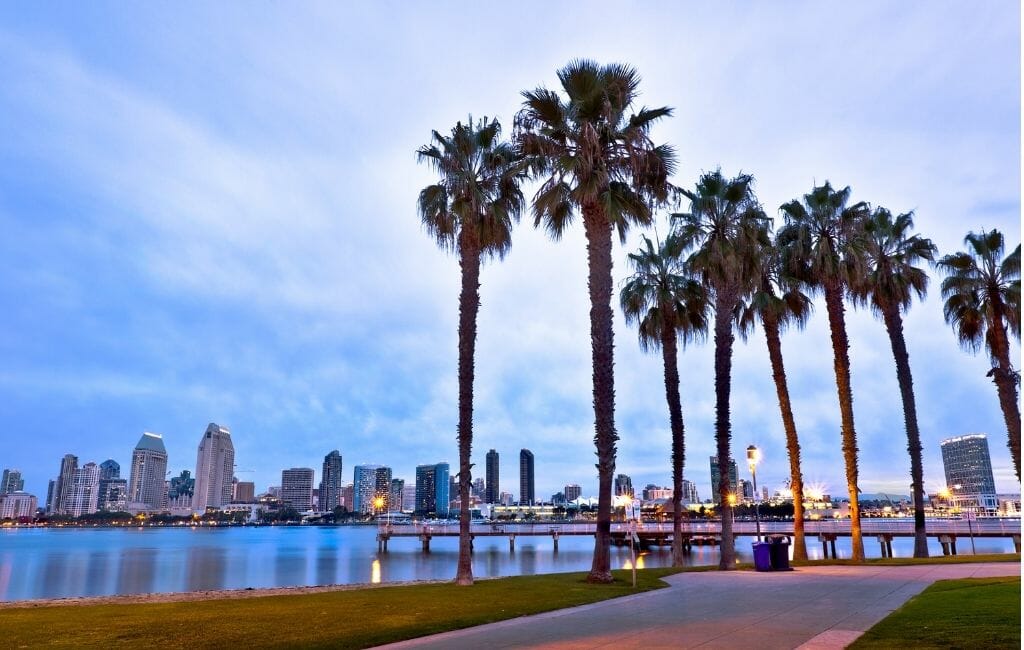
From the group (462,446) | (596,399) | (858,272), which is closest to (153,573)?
(462,446)

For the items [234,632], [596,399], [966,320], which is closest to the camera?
[234,632]

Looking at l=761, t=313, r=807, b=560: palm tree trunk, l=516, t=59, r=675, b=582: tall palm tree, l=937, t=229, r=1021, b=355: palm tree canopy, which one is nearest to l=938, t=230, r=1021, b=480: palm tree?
l=937, t=229, r=1021, b=355: palm tree canopy

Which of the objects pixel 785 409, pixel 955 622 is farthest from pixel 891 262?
pixel 955 622

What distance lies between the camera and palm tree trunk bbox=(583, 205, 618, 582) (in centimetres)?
2002

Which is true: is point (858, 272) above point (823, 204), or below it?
below

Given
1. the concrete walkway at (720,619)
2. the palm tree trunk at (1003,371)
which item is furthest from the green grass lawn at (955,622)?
the palm tree trunk at (1003,371)

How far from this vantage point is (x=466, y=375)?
2172cm

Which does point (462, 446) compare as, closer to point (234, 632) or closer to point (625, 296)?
point (234, 632)

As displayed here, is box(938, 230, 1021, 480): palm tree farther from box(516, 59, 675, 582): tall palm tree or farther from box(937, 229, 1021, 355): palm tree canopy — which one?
box(516, 59, 675, 582): tall palm tree

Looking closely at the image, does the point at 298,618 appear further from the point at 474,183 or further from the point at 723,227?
the point at 723,227

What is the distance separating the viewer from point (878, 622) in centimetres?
1072

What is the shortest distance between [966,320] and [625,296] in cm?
1640

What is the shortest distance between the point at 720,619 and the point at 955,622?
3.37 metres

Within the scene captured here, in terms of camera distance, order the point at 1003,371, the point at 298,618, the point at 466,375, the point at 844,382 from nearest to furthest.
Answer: the point at 298,618, the point at 466,375, the point at 844,382, the point at 1003,371
